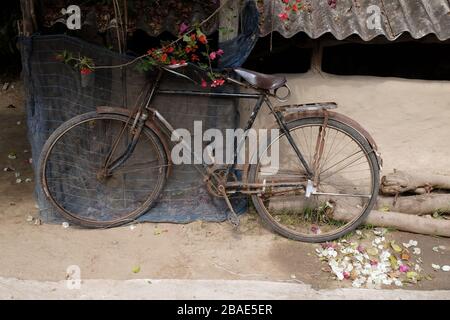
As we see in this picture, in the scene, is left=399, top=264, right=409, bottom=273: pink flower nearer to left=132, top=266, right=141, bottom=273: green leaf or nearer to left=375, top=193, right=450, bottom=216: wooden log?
left=375, top=193, right=450, bottom=216: wooden log

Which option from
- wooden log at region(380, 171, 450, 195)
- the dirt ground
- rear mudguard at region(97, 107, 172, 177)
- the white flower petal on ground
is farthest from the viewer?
wooden log at region(380, 171, 450, 195)

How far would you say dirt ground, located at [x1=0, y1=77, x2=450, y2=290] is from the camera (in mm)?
3930

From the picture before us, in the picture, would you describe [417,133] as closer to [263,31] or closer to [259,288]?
[263,31]

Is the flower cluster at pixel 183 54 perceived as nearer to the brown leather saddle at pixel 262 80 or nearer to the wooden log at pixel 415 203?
the brown leather saddle at pixel 262 80

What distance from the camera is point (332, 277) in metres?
4.02

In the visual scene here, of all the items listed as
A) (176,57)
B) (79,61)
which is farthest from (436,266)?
(79,61)

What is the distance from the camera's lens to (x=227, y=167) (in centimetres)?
432

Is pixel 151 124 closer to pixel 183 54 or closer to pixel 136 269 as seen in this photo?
pixel 183 54

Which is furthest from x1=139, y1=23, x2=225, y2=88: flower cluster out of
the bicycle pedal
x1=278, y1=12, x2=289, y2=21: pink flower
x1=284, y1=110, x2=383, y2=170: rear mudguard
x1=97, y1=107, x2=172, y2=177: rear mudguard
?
the bicycle pedal

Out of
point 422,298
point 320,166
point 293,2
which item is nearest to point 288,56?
point 293,2

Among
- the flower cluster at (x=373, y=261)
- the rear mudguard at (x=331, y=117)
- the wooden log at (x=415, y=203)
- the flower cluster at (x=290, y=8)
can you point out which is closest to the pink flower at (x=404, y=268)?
the flower cluster at (x=373, y=261)

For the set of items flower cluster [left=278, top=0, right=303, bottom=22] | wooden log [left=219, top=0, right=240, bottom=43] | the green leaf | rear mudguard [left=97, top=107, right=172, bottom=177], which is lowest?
the green leaf

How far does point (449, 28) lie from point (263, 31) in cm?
160

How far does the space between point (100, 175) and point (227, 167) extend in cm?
112
